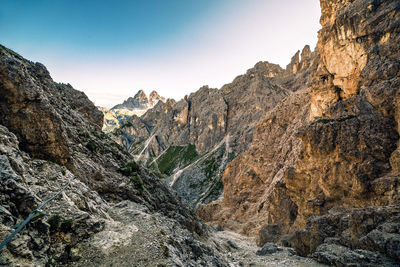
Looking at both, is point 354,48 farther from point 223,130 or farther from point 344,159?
point 223,130

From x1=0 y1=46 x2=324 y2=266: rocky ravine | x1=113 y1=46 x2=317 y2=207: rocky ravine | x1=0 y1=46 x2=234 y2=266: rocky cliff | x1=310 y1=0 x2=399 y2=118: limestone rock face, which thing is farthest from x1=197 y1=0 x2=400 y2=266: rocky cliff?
x1=113 y1=46 x2=317 y2=207: rocky ravine

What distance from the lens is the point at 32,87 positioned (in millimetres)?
19391

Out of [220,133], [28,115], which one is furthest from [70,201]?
[220,133]

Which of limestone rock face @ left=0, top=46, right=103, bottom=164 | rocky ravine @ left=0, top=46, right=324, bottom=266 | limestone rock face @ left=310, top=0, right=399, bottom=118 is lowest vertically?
rocky ravine @ left=0, top=46, right=324, bottom=266

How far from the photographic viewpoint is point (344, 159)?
36031 mm

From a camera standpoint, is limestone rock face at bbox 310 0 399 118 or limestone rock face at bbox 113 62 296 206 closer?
limestone rock face at bbox 310 0 399 118

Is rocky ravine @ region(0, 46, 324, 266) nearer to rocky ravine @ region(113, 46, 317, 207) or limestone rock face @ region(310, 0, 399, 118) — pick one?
limestone rock face @ region(310, 0, 399, 118)

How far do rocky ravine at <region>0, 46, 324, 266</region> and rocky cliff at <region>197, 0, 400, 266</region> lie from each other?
755 centimetres

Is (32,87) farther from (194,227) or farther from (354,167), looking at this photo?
(354,167)

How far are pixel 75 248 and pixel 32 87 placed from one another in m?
16.7

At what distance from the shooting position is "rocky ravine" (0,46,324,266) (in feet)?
33.1

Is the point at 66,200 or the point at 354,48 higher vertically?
the point at 354,48

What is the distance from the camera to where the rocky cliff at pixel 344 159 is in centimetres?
2391

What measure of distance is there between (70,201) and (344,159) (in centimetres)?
4190
